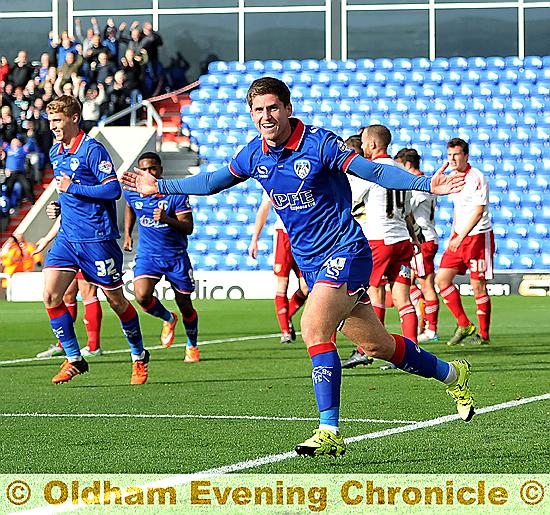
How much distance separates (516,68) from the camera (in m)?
29.4

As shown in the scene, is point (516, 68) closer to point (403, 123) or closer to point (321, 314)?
point (403, 123)

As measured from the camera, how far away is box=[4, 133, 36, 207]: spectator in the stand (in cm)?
2738

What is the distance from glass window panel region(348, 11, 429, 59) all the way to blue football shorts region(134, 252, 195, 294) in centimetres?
1956

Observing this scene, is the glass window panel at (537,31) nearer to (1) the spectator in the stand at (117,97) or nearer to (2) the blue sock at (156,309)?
(1) the spectator in the stand at (117,97)

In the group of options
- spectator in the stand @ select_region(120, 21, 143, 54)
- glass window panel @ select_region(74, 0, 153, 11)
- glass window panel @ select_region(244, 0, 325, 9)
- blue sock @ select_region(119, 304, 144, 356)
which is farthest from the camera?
glass window panel @ select_region(74, 0, 153, 11)

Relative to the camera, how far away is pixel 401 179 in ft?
21.3

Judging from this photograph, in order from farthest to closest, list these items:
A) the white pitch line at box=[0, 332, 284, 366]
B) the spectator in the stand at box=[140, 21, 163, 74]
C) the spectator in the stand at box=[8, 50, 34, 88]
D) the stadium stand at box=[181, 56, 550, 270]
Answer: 1. the spectator in the stand at box=[8, 50, 34, 88]
2. the spectator in the stand at box=[140, 21, 163, 74]
3. the stadium stand at box=[181, 56, 550, 270]
4. the white pitch line at box=[0, 332, 284, 366]

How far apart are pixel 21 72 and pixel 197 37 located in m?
4.54

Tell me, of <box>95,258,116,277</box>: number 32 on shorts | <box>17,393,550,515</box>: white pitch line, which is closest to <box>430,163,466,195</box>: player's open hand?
<box>17,393,550,515</box>: white pitch line

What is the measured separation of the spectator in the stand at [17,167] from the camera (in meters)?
27.4

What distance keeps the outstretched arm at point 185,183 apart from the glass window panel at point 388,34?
954 inches

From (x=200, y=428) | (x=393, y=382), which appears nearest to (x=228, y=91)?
(x=393, y=382)

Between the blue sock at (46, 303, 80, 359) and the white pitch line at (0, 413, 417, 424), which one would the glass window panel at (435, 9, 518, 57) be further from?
the white pitch line at (0, 413, 417, 424)

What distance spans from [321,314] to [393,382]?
371 cm
